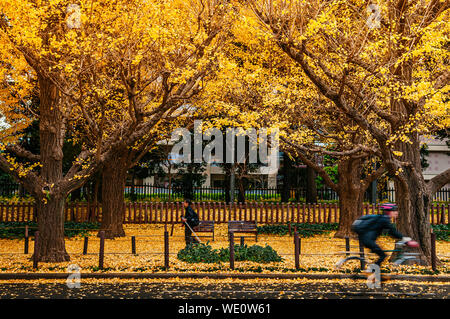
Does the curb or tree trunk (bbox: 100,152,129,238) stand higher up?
tree trunk (bbox: 100,152,129,238)

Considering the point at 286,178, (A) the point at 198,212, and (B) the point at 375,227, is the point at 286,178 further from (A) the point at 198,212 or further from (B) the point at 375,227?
(B) the point at 375,227

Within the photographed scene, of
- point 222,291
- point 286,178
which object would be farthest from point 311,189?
point 222,291

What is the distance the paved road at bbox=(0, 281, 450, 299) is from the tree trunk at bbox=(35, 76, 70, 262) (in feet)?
8.30

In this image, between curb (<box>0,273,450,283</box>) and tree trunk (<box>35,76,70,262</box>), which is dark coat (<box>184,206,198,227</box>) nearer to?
curb (<box>0,273,450,283</box>)

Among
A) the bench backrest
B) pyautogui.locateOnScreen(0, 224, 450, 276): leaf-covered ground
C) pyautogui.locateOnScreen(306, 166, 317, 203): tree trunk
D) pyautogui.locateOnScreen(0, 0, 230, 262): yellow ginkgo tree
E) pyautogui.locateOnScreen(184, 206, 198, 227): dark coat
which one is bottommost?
pyautogui.locateOnScreen(0, 224, 450, 276): leaf-covered ground

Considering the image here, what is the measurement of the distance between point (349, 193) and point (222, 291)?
11.1 meters

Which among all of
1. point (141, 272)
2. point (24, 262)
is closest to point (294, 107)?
point (141, 272)

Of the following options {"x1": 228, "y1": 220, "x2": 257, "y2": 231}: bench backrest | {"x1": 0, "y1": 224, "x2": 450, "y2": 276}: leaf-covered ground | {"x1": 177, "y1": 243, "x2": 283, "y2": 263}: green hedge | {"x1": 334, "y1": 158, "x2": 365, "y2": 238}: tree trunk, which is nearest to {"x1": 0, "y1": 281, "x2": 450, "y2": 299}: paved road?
{"x1": 0, "y1": 224, "x2": 450, "y2": 276}: leaf-covered ground

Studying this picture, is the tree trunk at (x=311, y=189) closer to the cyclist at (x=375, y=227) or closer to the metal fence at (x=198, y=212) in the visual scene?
the metal fence at (x=198, y=212)

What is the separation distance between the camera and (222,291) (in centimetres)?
948

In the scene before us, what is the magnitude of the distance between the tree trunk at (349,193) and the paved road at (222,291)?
28.7ft

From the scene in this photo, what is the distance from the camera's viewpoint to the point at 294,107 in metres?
17.5

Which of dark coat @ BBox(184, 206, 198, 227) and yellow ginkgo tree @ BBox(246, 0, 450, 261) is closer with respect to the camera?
→ yellow ginkgo tree @ BBox(246, 0, 450, 261)

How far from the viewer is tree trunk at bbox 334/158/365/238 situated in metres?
18.8
